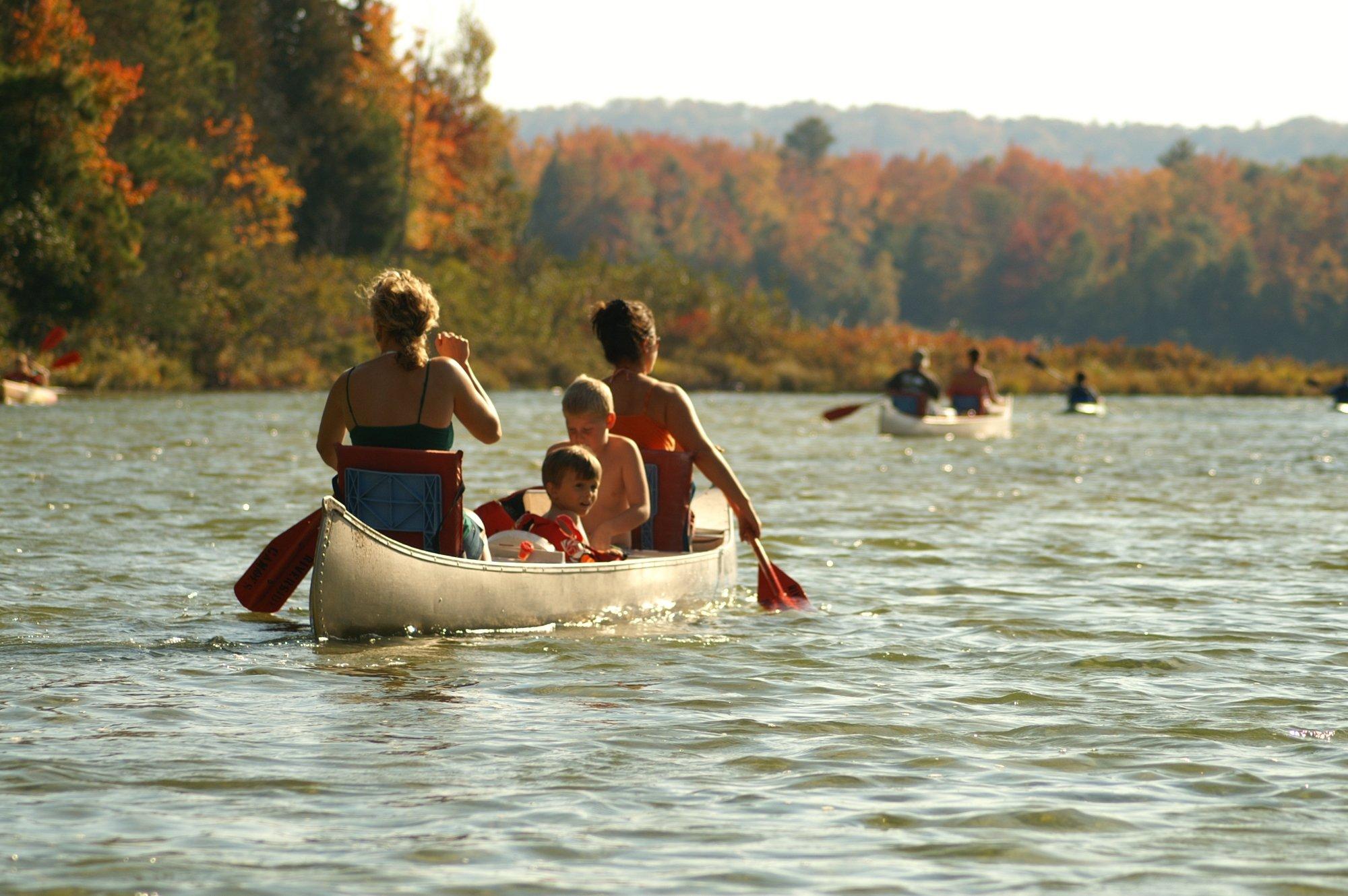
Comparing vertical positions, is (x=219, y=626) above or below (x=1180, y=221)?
below

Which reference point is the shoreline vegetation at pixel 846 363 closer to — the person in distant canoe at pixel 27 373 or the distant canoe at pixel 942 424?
the person in distant canoe at pixel 27 373

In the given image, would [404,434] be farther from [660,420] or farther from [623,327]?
[660,420]

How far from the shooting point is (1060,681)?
24.7ft

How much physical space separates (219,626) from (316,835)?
4.01 metres

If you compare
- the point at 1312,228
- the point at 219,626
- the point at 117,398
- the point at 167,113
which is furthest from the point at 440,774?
the point at 1312,228

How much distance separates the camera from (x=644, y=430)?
9.29 meters

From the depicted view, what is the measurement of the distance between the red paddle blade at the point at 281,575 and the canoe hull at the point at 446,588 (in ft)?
0.65

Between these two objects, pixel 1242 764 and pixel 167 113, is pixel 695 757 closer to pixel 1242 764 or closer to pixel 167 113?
pixel 1242 764

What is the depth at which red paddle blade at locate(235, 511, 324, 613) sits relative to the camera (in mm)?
8305

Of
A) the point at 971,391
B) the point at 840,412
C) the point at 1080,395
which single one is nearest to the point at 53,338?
the point at 840,412

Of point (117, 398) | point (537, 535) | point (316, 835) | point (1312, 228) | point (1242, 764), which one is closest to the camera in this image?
point (316, 835)

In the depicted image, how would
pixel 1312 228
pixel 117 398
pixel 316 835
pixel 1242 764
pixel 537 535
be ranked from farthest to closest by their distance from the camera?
pixel 1312 228 < pixel 117 398 < pixel 537 535 < pixel 1242 764 < pixel 316 835

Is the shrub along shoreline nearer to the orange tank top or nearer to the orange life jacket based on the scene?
the orange tank top

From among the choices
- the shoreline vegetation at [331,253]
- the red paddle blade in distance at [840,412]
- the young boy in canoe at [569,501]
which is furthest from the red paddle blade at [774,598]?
the red paddle blade in distance at [840,412]
